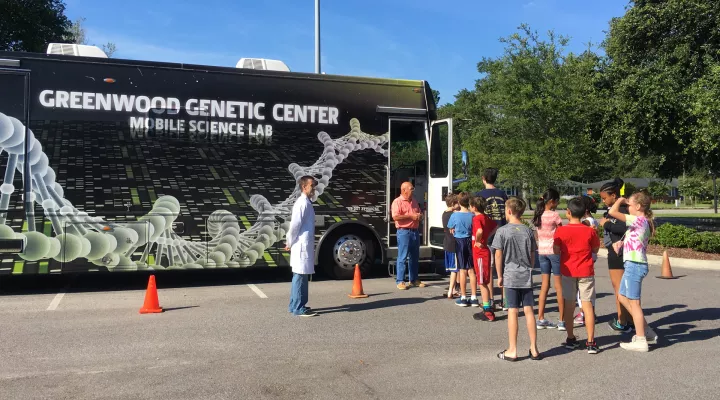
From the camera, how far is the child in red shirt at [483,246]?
7.49 m

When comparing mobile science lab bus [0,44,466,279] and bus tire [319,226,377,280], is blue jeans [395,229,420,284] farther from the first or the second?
bus tire [319,226,377,280]

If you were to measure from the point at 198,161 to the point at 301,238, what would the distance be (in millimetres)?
2753

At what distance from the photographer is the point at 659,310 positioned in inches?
328

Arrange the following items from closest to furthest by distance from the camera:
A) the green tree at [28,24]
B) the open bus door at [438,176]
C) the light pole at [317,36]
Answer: the open bus door at [438,176]
the light pole at [317,36]
the green tree at [28,24]

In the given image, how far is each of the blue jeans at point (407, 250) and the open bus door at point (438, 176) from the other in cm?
85

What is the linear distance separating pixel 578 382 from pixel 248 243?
228 inches

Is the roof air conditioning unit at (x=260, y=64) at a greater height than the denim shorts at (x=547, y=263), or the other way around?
the roof air conditioning unit at (x=260, y=64)

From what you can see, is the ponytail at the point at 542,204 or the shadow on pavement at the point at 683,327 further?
the ponytail at the point at 542,204

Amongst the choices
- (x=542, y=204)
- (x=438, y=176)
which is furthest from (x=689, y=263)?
(x=542, y=204)

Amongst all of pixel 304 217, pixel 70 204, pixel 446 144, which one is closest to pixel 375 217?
pixel 446 144

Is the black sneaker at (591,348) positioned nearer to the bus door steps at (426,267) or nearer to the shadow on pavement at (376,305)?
the shadow on pavement at (376,305)

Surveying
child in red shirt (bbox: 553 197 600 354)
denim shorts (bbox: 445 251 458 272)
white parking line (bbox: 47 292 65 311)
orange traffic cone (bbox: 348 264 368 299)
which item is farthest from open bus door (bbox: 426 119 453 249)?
white parking line (bbox: 47 292 65 311)

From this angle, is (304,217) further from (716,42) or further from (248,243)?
(716,42)

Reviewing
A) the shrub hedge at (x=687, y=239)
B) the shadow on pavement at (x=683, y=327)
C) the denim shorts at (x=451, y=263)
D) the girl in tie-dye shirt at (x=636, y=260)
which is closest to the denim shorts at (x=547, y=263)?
the girl in tie-dye shirt at (x=636, y=260)
